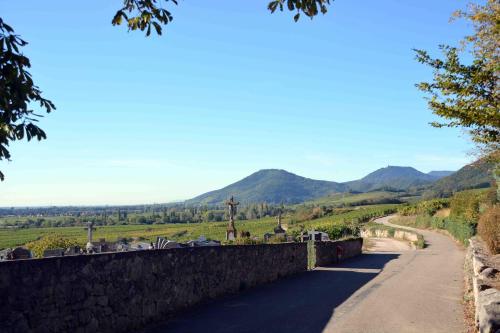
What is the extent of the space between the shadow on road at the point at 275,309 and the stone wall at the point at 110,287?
43 cm

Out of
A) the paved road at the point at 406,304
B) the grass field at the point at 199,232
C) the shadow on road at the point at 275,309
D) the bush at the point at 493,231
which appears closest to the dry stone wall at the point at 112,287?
the shadow on road at the point at 275,309

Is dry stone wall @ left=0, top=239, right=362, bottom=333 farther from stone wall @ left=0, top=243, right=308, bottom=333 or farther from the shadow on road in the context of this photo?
the shadow on road

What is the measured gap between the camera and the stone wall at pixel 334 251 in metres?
22.9

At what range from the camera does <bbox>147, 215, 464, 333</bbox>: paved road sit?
9.95 meters

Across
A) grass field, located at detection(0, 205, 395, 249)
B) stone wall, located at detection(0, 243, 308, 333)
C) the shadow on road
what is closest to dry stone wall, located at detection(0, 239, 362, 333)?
stone wall, located at detection(0, 243, 308, 333)

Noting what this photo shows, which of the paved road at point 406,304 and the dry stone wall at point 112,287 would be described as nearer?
the dry stone wall at point 112,287

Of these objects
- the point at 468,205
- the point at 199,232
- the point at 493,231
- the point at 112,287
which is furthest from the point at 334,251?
the point at 199,232

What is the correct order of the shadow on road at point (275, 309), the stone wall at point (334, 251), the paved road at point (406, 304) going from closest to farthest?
the shadow on road at point (275, 309)
the paved road at point (406, 304)
the stone wall at point (334, 251)

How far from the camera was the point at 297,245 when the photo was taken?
19391 millimetres

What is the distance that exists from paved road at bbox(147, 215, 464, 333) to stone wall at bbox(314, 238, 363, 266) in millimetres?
3686

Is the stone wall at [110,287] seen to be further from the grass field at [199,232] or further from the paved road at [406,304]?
the grass field at [199,232]

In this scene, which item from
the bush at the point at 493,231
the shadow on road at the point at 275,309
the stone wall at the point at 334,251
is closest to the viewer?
the shadow on road at the point at 275,309

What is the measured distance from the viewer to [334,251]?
25188mm

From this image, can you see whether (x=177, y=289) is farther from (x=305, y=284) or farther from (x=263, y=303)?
(x=305, y=284)
